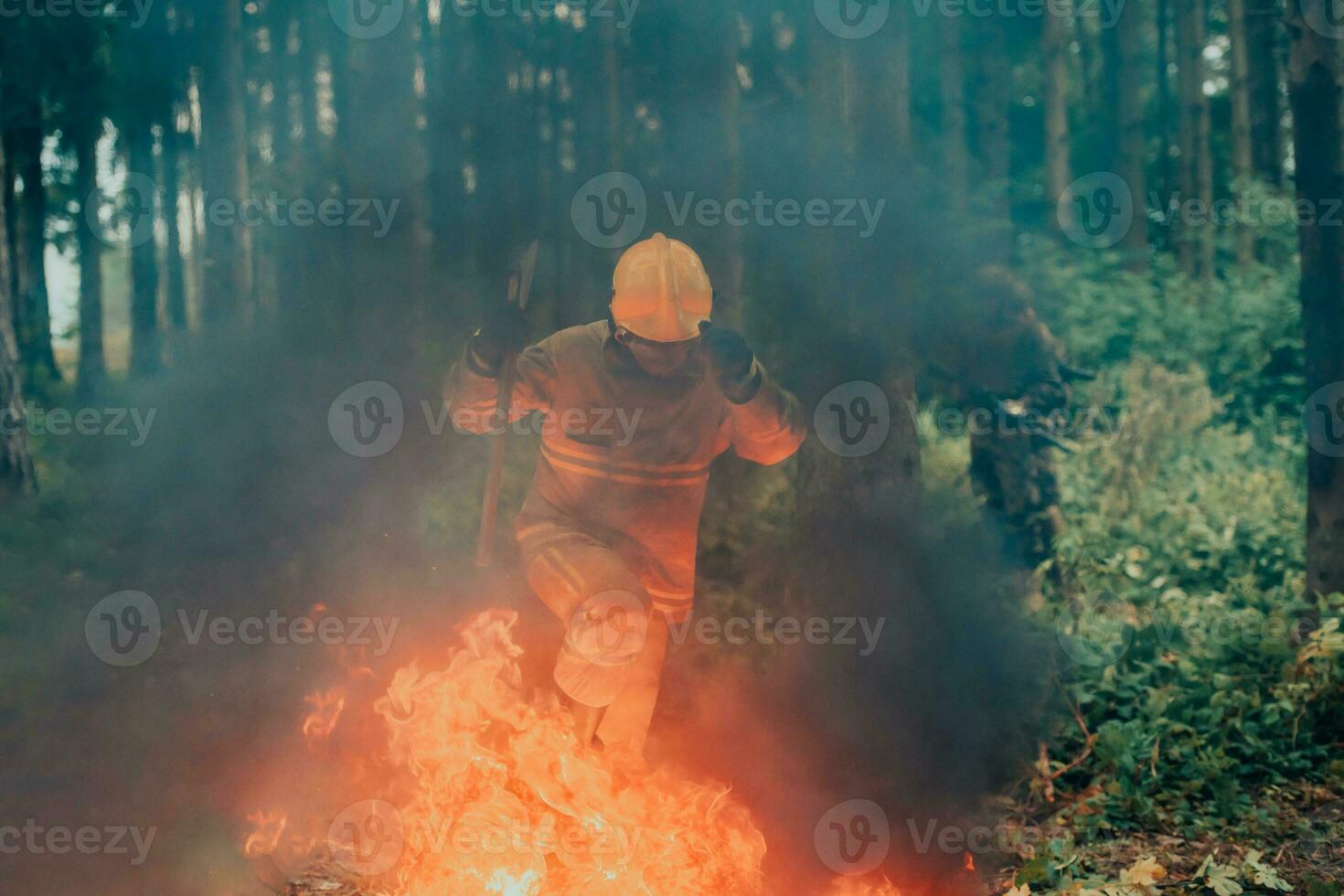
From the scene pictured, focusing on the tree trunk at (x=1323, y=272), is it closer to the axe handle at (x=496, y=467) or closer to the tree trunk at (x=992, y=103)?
the axe handle at (x=496, y=467)

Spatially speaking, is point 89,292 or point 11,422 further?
point 89,292

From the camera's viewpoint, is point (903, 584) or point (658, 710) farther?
point (903, 584)

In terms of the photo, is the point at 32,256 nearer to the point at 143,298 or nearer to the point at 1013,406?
the point at 143,298

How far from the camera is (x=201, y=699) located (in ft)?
25.0

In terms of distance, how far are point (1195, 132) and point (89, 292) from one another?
17550 mm

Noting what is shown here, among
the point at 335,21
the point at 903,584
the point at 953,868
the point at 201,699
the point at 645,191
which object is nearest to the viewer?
the point at 953,868

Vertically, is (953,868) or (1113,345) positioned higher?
(1113,345)

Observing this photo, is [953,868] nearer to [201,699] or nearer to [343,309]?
[201,699]

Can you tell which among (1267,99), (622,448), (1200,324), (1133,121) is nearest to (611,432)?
(622,448)

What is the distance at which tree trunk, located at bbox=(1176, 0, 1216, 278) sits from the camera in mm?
16641

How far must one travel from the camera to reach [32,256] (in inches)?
610

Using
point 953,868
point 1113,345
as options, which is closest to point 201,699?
point 953,868

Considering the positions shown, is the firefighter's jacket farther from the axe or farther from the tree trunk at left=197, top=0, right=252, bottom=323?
the tree trunk at left=197, top=0, right=252, bottom=323

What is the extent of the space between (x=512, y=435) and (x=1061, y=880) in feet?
11.5
